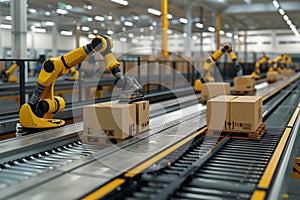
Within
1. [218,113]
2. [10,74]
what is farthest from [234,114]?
[10,74]

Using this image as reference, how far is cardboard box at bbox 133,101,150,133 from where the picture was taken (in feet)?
18.8

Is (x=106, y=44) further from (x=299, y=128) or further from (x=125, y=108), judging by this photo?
(x=299, y=128)

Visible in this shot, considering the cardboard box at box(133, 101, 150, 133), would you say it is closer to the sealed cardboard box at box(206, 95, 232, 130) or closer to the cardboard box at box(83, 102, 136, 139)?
the cardboard box at box(83, 102, 136, 139)

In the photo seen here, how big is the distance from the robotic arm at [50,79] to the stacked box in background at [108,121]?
765 mm

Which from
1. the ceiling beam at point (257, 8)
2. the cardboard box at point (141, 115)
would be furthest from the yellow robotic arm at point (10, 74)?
the ceiling beam at point (257, 8)

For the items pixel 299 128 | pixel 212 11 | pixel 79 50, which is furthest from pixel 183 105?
pixel 212 11

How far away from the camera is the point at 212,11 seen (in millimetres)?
27859

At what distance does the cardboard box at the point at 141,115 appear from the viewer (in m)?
5.75

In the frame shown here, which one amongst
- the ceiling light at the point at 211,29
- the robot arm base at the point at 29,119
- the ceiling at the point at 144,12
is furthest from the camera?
the ceiling light at the point at 211,29

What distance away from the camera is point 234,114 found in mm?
5957

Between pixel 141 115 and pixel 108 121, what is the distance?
0.71 m

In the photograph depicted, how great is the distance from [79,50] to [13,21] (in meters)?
6.22

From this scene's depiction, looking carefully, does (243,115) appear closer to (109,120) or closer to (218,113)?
(218,113)

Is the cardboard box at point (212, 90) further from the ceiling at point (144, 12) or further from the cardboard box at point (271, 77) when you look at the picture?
the cardboard box at point (271, 77)
